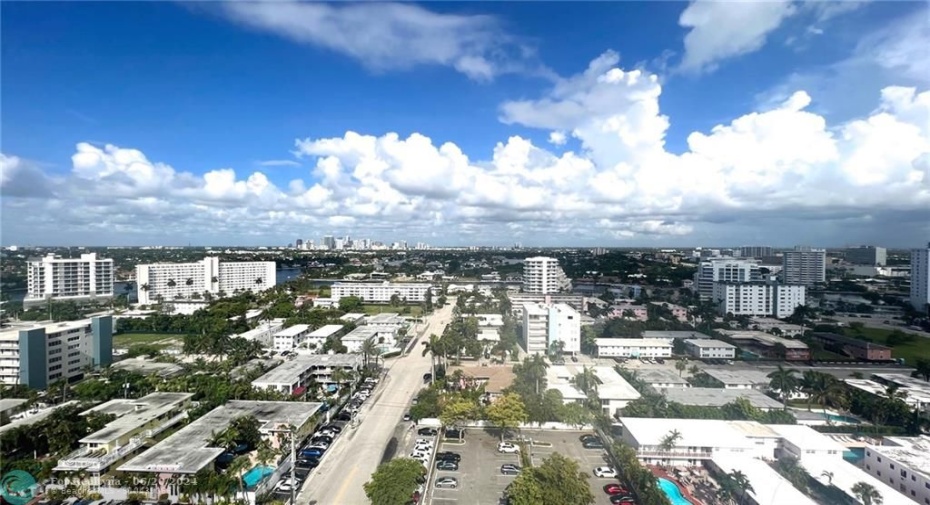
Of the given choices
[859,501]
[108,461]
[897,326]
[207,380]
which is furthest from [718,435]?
[897,326]

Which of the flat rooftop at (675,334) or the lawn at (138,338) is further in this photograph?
the lawn at (138,338)

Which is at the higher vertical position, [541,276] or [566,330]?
[541,276]

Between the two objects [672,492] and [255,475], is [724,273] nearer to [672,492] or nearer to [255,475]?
[672,492]

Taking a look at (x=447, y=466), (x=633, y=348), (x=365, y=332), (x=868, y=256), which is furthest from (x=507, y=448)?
(x=868, y=256)

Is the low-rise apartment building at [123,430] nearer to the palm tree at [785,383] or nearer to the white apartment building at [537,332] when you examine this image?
the white apartment building at [537,332]

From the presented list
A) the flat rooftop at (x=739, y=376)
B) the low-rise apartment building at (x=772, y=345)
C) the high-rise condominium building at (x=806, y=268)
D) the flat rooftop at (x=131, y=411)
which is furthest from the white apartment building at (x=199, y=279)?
the high-rise condominium building at (x=806, y=268)

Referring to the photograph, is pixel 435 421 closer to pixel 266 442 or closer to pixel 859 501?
pixel 266 442
